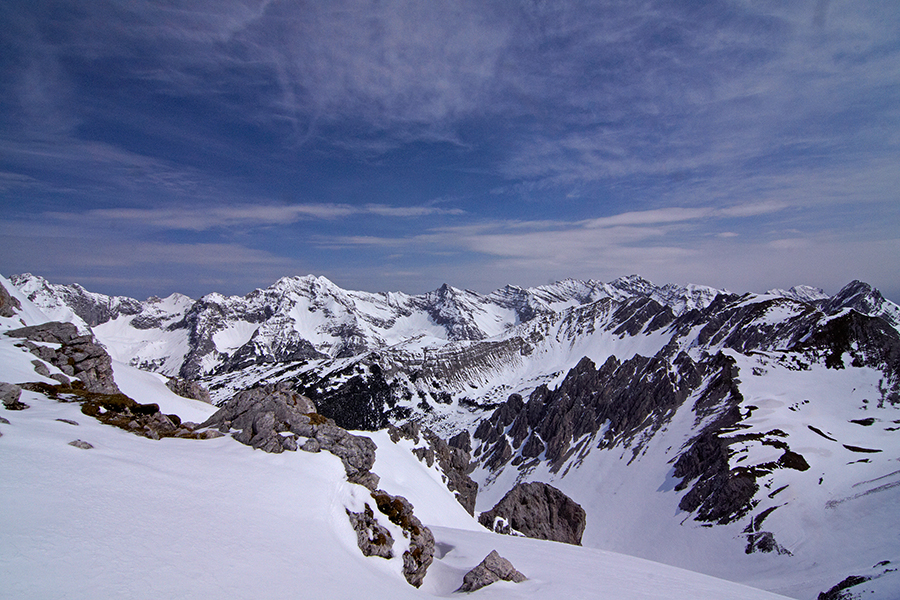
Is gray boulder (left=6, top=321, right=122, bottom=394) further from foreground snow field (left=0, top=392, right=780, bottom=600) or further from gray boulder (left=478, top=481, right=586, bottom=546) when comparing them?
gray boulder (left=478, top=481, right=586, bottom=546)

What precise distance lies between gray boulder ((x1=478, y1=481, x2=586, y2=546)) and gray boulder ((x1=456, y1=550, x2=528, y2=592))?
40.6 m

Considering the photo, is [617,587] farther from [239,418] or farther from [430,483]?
[430,483]

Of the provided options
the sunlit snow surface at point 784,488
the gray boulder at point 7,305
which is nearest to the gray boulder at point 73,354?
the gray boulder at point 7,305

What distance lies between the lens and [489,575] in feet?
68.4

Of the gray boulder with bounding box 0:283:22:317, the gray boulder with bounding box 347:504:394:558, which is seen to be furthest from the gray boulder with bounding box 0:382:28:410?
the gray boulder with bounding box 0:283:22:317

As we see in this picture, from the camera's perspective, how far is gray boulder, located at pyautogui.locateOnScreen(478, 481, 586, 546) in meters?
60.8

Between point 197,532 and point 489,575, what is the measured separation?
→ 1367 cm

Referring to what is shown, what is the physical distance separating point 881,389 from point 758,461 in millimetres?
55176

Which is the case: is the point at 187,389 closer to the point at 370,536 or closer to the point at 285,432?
the point at 285,432

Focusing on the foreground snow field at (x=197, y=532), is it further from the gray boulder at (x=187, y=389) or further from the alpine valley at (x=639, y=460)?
the gray boulder at (x=187, y=389)

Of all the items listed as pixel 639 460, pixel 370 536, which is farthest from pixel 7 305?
pixel 639 460

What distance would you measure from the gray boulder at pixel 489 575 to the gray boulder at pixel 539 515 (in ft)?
133

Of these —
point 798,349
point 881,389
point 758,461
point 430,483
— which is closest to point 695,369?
point 798,349

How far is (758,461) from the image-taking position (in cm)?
9738
